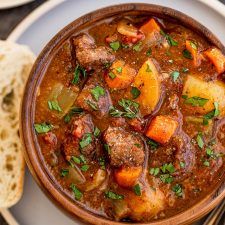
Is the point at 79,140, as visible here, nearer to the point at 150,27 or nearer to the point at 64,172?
the point at 64,172

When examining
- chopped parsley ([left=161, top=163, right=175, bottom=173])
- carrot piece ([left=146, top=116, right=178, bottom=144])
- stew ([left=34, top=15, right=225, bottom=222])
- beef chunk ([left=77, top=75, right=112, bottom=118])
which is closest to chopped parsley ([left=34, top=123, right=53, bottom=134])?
stew ([left=34, top=15, right=225, bottom=222])

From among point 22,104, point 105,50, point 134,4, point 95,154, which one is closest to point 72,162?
point 95,154

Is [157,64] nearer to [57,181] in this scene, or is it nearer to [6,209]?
[57,181]

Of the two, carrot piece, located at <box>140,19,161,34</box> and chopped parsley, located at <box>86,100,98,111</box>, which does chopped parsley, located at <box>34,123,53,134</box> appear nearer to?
chopped parsley, located at <box>86,100,98,111</box>

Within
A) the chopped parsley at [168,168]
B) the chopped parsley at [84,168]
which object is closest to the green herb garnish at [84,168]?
the chopped parsley at [84,168]

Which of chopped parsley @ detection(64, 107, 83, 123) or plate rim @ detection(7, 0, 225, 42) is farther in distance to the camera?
plate rim @ detection(7, 0, 225, 42)

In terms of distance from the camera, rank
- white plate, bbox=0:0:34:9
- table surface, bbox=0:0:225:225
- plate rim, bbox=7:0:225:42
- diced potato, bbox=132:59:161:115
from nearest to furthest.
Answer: diced potato, bbox=132:59:161:115, plate rim, bbox=7:0:225:42, white plate, bbox=0:0:34:9, table surface, bbox=0:0:225:225
